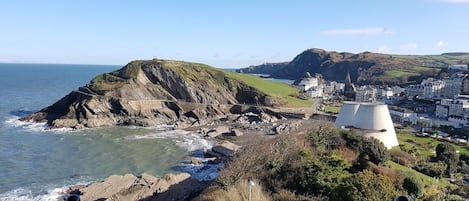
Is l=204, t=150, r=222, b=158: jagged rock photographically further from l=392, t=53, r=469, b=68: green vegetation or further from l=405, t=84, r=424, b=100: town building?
l=392, t=53, r=469, b=68: green vegetation

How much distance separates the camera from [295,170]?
57.4ft

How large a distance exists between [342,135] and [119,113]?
38.1m

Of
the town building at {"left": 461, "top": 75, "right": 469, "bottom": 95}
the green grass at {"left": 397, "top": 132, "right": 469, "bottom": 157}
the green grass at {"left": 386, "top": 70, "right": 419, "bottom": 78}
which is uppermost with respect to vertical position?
the green grass at {"left": 386, "top": 70, "right": 419, "bottom": 78}

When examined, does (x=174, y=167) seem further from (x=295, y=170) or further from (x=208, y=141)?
(x=295, y=170)

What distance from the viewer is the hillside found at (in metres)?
53.4

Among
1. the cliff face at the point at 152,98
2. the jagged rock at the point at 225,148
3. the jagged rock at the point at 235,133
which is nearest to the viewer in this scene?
the jagged rock at the point at 225,148

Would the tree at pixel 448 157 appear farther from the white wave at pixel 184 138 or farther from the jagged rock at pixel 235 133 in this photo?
the jagged rock at pixel 235 133

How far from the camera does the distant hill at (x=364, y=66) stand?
4606 inches

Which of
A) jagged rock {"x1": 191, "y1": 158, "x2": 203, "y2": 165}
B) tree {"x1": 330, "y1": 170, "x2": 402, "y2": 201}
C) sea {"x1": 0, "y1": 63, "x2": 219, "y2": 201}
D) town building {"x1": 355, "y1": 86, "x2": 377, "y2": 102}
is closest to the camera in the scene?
tree {"x1": 330, "y1": 170, "x2": 402, "y2": 201}

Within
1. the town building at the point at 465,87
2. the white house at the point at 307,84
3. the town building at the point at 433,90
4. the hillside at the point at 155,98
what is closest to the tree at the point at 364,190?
the hillside at the point at 155,98

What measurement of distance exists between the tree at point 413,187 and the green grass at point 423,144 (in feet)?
48.9

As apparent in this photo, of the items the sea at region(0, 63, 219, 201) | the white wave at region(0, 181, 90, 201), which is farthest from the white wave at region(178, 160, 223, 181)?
the white wave at region(0, 181, 90, 201)

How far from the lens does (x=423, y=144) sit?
35.2m

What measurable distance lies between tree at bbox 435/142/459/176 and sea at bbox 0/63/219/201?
1474 cm
